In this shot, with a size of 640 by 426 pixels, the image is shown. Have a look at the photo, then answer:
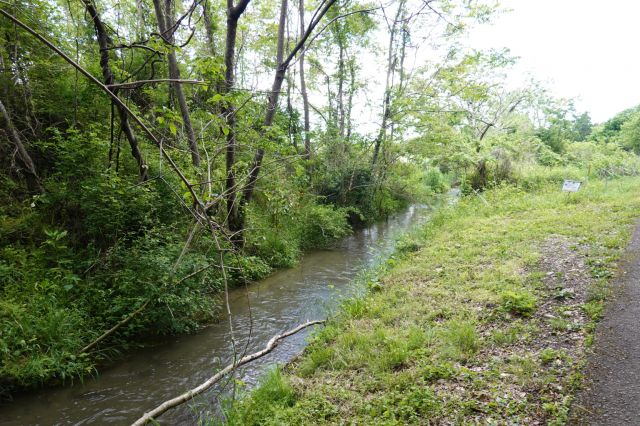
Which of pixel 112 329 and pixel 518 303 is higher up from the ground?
pixel 518 303

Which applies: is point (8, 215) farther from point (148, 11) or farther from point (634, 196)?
point (634, 196)

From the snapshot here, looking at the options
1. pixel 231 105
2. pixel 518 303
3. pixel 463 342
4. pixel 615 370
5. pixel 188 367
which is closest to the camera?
pixel 615 370

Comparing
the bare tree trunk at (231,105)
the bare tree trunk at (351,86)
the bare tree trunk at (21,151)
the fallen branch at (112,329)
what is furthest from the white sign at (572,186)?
the bare tree trunk at (21,151)

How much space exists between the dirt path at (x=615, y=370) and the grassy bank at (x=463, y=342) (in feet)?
0.35

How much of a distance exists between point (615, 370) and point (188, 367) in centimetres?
487

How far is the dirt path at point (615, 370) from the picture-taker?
8.35ft

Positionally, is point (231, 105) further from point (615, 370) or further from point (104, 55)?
point (615, 370)

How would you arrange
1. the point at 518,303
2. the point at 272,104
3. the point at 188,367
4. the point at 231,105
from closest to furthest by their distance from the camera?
the point at 518,303 → the point at 188,367 → the point at 231,105 → the point at 272,104

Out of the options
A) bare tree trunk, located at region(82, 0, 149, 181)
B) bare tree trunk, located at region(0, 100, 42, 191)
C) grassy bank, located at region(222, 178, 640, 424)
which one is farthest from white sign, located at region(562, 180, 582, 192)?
bare tree trunk, located at region(0, 100, 42, 191)

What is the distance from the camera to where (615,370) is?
294 cm

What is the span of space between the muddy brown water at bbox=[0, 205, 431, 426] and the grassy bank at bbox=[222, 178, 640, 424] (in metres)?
0.73

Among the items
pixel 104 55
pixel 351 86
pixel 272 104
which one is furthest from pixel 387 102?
pixel 104 55

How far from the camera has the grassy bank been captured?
3016 mm

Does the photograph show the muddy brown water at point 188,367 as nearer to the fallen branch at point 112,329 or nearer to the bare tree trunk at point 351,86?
the fallen branch at point 112,329
